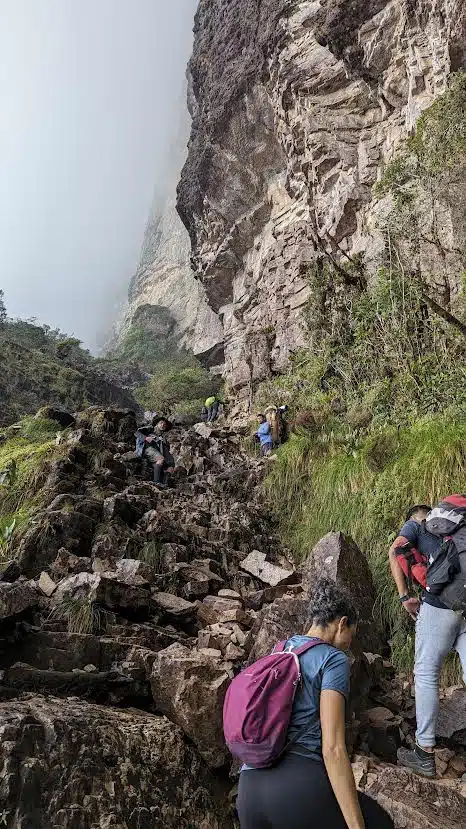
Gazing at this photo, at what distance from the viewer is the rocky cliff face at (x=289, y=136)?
43.9 ft

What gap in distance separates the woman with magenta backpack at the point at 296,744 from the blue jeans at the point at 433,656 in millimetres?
1328

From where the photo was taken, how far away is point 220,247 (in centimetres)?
2483

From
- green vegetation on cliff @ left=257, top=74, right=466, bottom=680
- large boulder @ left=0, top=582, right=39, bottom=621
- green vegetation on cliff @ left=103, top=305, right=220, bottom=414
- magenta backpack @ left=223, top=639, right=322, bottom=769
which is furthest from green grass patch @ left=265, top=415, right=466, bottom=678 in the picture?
green vegetation on cliff @ left=103, top=305, right=220, bottom=414

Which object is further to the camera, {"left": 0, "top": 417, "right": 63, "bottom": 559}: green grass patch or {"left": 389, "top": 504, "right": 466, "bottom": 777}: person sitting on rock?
{"left": 0, "top": 417, "right": 63, "bottom": 559}: green grass patch

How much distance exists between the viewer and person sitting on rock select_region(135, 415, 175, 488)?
28.3ft

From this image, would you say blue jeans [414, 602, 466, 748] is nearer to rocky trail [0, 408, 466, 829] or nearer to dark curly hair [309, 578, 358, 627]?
rocky trail [0, 408, 466, 829]

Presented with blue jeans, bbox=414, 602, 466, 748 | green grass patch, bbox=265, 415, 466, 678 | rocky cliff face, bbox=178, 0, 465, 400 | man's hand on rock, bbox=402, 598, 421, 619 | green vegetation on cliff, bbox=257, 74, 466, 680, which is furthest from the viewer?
rocky cliff face, bbox=178, 0, 465, 400

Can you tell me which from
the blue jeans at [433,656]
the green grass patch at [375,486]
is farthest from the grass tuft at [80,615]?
the green grass patch at [375,486]

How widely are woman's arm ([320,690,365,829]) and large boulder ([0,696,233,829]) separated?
114cm

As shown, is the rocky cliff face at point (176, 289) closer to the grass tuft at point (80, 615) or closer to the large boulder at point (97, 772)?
the grass tuft at point (80, 615)

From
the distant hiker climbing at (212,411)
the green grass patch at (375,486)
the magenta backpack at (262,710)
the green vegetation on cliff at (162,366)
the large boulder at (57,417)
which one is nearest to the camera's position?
the magenta backpack at (262,710)

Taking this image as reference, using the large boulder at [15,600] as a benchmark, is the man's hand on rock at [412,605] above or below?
above

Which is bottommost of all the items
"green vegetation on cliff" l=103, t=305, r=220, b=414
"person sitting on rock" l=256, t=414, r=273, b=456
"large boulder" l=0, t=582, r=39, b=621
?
"large boulder" l=0, t=582, r=39, b=621

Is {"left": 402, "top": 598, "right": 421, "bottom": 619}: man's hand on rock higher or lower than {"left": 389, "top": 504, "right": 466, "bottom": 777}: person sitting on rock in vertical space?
higher
